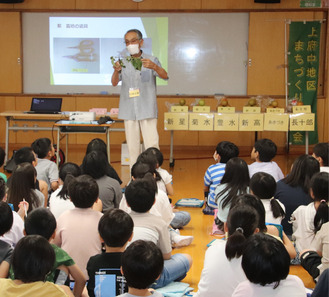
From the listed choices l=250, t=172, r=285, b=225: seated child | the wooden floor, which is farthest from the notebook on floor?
l=250, t=172, r=285, b=225: seated child

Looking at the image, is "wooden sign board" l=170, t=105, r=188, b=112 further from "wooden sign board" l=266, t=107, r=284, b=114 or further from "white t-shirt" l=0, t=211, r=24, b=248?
"white t-shirt" l=0, t=211, r=24, b=248

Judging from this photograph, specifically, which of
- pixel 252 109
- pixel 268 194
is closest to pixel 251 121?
pixel 252 109

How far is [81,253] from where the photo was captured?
9.81ft

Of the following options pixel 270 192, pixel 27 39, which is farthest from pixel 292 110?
pixel 27 39

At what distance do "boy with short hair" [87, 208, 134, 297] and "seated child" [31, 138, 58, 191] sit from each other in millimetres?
2167

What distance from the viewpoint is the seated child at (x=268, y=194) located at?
11.4 ft

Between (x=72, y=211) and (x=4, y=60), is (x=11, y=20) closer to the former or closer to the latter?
(x=4, y=60)

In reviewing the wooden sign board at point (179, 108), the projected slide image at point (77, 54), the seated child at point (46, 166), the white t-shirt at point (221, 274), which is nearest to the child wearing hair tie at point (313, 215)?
the white t-shirt at point (221, 274)

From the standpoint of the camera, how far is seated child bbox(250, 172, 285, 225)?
348 cm

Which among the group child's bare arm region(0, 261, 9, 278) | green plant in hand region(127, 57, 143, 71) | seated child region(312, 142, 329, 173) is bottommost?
child's bare arm region(0, 261, 9, 278)

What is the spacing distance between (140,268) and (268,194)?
5.47 feet

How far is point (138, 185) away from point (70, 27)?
626cm

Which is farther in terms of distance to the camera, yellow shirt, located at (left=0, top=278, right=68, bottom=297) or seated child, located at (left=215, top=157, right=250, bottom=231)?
seated child, located at (left=215, top=157, right=250, bottom=231)

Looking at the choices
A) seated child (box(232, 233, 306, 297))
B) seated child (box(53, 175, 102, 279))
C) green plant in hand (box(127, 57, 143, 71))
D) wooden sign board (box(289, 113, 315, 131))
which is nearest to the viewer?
seated child (box(232, 233, 306, 297))
